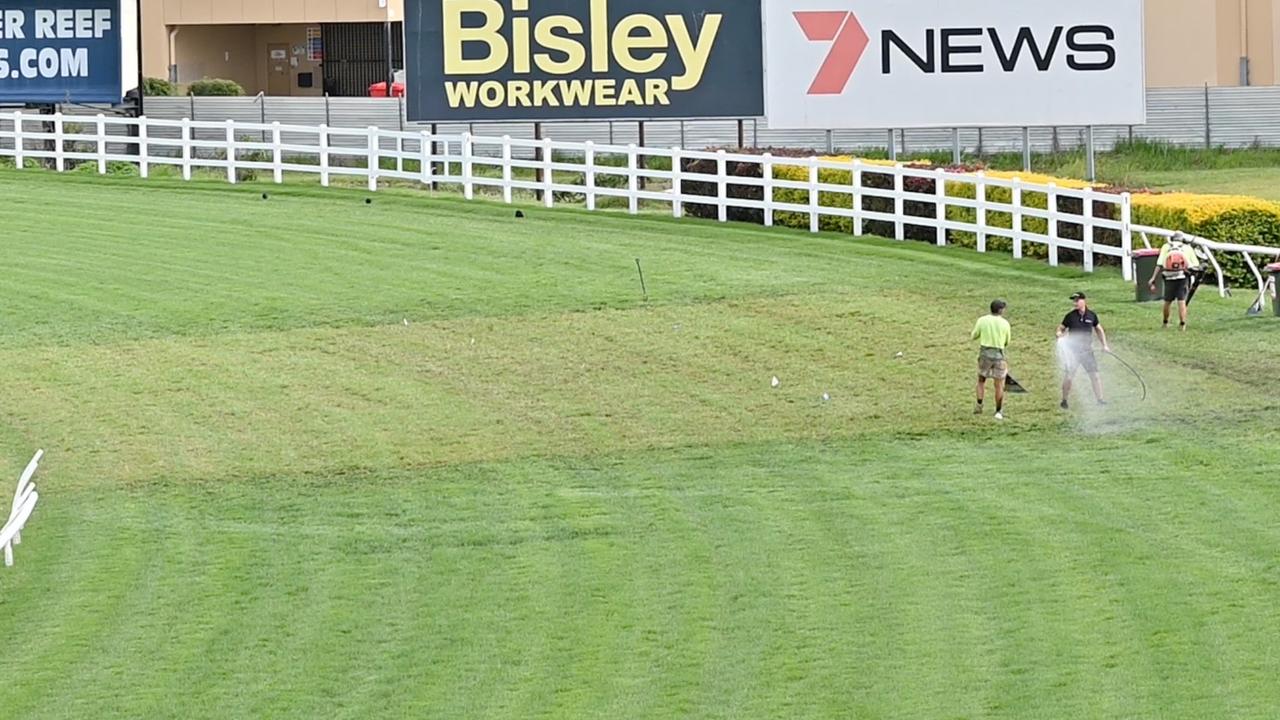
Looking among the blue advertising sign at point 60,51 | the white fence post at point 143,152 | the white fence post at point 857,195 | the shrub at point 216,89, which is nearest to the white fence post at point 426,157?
the white fence post at point 143,152

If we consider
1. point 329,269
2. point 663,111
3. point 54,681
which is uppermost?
point 663,111

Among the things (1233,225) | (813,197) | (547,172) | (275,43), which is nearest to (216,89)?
(275,43)

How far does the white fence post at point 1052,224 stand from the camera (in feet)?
98.2

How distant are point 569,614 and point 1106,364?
33.2 ft

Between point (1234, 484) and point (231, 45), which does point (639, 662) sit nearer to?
point (1234, 484)

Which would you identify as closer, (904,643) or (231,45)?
(904,643)

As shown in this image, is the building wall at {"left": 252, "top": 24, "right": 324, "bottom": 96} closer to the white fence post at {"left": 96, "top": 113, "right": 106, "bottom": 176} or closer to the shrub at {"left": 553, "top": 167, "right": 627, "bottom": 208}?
the shrub at {"left": 553, "top": 167, "right": 627, "bottom": 208}

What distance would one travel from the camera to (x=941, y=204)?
32.0 meters

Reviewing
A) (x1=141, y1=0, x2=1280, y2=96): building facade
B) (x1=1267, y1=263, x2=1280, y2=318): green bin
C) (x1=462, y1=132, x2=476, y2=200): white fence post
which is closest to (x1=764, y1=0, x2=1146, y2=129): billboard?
(x1=462, y1=132, x2=476, y2=200): white fence post

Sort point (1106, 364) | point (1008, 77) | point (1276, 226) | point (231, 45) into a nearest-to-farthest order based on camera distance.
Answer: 1. point (1106, 364)
2. point (1276, 226)
3. point (1008, 77)
4. point (231, 45)

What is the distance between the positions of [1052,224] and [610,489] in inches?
491

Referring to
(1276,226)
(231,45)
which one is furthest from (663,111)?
(231,45)

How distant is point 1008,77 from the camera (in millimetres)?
37250

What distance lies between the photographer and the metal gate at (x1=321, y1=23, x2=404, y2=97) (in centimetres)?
6825
